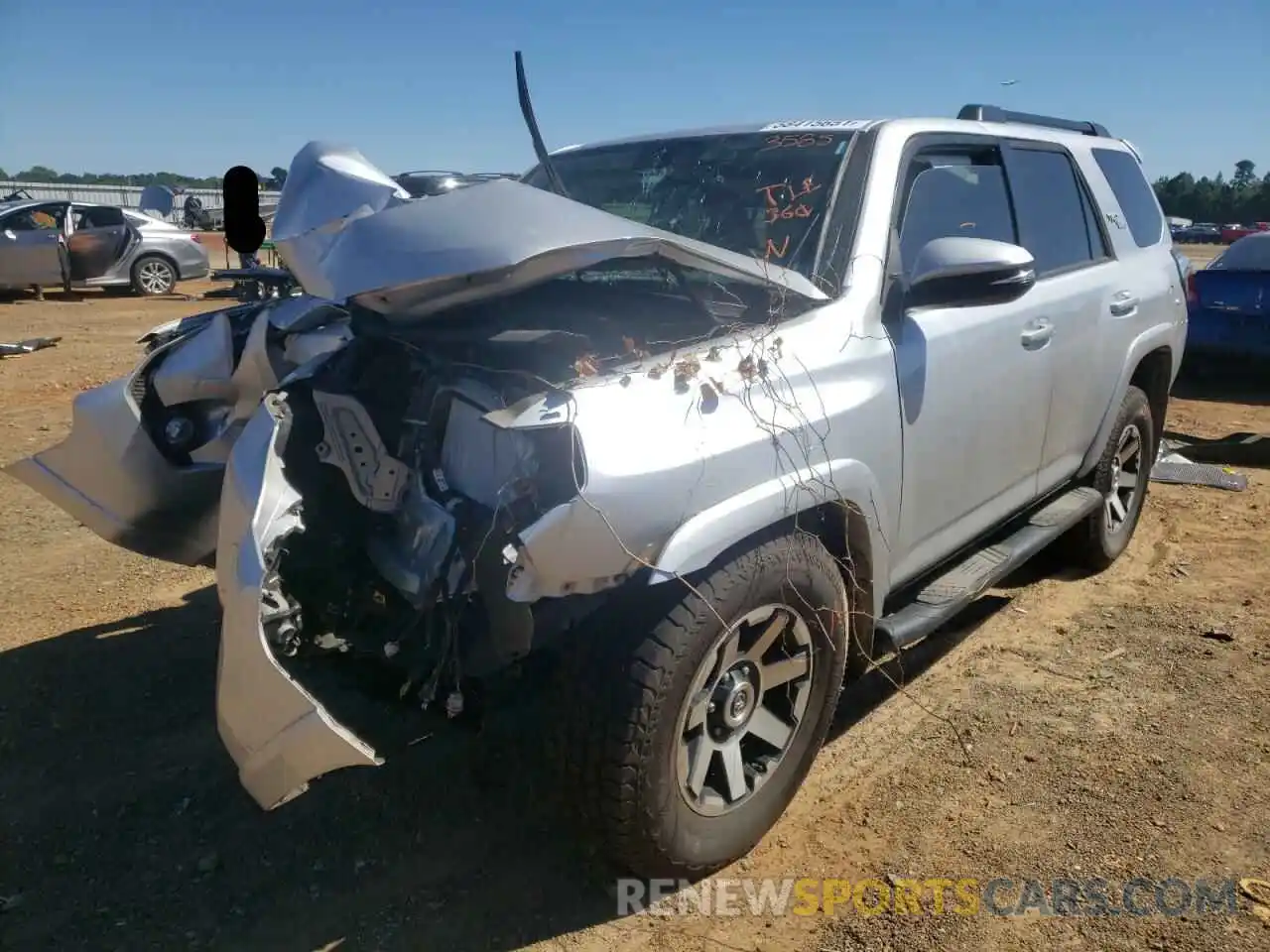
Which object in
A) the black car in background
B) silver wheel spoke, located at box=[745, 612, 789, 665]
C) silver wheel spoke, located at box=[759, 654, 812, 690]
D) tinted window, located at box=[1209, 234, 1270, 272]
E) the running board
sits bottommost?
the black car in background

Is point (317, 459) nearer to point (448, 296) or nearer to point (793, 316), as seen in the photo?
point (448, 296)

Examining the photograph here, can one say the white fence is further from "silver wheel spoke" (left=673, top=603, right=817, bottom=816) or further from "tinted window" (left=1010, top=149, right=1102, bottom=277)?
"silver wheel spoke" (left=673, top=603, right=817, bottom=816)

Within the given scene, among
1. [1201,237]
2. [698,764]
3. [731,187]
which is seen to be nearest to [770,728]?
[698,764]

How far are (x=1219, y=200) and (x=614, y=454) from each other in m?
64.4

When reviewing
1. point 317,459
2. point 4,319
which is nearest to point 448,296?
point 317,459

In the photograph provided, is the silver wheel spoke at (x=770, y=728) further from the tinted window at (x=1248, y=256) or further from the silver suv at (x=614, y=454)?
the tinted window at (x=1248, y=256)

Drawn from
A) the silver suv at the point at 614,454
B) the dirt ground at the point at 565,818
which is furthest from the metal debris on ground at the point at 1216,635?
the silver suv at the point at 614,454

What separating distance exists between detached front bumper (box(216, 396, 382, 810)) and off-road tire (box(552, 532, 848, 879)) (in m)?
0.52

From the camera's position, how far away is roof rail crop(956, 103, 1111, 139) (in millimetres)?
4137

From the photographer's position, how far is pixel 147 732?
337 centimetres

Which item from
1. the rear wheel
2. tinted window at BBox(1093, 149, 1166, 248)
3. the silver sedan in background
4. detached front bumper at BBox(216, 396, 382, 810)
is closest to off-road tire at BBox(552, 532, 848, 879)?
detached front bumper at BBox(216, 396, 382, 810)

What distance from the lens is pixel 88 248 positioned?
16.2 m

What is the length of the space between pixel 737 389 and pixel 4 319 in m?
15.0

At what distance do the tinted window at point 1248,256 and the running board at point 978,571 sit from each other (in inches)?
244
